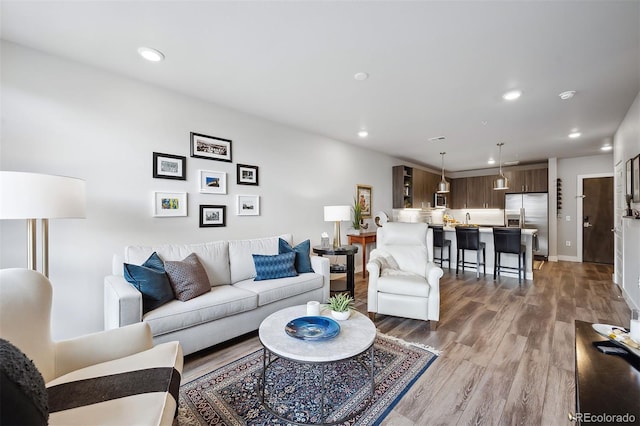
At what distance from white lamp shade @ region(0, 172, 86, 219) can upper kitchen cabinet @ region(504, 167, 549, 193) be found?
864 centimetres

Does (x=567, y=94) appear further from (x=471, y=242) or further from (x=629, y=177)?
(x=471, y=242)

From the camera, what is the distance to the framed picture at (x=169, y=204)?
289 centimetres

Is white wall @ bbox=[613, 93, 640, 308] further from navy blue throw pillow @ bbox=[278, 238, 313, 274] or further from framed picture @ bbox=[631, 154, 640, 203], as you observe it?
navy blue throw pillow @ bbox=[278, 238, 313, 274]

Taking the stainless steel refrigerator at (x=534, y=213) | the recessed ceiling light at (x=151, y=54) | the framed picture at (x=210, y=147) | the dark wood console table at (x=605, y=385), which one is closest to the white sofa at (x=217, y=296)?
the framed picture at (x=210, y=147)

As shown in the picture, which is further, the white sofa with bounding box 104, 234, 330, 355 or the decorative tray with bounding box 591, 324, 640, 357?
the white sofa with bounding box 104, 234, 330, 355

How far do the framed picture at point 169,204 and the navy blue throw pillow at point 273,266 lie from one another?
0.95m

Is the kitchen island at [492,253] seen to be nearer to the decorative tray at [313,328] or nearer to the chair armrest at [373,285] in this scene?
the chair armrest at [373,285]

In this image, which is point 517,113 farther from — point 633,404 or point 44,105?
point 44,105

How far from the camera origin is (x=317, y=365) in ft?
6.01

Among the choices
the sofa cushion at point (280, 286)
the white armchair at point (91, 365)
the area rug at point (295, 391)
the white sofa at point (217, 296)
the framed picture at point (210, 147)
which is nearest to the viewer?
the white armchair at point (91, 365)

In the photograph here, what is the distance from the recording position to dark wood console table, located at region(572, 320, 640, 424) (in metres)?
0.94

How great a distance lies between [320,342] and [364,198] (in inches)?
168

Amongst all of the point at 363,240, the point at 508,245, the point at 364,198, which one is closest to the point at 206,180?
the point at 363,240

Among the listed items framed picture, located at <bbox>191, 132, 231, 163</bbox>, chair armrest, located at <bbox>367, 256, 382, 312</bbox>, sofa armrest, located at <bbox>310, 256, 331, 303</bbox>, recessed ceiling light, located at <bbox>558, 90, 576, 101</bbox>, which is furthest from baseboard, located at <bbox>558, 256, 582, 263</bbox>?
framed picture, located at <bbox>191, 132, 231, 163</bbox>
